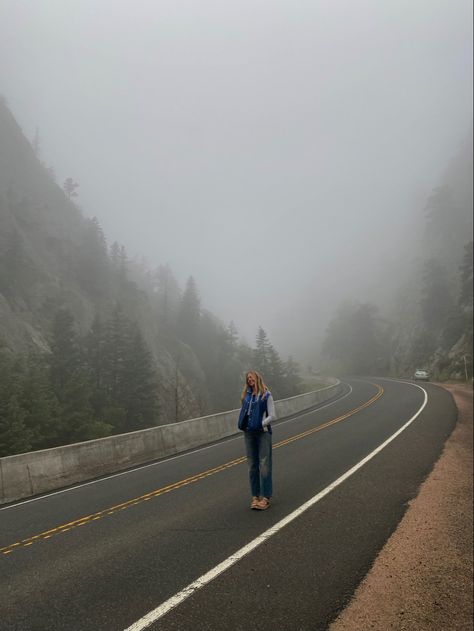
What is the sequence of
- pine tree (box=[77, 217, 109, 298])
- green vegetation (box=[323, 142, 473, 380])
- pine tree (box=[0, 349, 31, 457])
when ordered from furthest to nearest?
pine tree (box=[77, 217, 109, 298]) → green vegetation (box=[323, 142, 473, 380]) → pine tree (box=[0, 349, 31, 457])

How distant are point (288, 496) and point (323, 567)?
2725 millimetres

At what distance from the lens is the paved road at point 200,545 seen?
3762mm

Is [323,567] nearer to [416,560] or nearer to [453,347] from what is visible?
[416,560]

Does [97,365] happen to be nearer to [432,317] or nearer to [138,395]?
[138,395]

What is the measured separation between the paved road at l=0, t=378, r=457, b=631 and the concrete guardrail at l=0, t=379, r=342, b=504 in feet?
2.97

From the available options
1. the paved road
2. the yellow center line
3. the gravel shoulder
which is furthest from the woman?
the yellow center line

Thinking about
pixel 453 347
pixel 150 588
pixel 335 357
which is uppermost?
pixel 150 588

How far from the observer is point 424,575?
4555 mm

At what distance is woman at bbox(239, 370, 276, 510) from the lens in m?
6.44

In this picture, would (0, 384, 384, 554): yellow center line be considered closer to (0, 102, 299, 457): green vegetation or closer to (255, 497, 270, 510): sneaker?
(255, 497, 270, 510): sneaker

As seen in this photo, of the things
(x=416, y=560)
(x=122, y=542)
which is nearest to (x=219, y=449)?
(x=122, y=542)

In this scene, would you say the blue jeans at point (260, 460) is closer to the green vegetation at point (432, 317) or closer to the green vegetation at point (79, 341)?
the green vegetation at point (79, 341)

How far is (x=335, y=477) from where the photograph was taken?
8328 millimetres

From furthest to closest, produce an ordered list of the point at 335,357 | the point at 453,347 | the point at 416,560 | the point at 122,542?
the point at 335,357 → the point at 453,347 → the point at 122,542 → the point at 416,560
